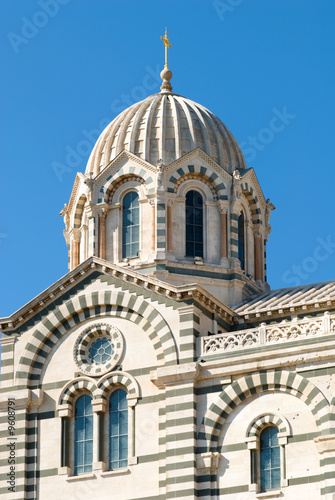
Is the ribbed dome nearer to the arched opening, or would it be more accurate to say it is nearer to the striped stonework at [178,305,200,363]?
the arched opening

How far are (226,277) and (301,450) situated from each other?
418 inches

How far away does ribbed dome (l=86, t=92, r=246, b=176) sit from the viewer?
189 ft

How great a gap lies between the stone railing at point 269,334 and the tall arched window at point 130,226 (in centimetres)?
772

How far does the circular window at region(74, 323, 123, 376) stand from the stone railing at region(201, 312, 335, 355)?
330 centimetres

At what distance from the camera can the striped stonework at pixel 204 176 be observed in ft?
185

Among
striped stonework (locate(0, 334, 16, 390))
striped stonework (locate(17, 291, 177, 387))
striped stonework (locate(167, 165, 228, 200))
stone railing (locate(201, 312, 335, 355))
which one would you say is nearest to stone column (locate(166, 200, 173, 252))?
striped stonework (locate(167, 165, 228, 200))

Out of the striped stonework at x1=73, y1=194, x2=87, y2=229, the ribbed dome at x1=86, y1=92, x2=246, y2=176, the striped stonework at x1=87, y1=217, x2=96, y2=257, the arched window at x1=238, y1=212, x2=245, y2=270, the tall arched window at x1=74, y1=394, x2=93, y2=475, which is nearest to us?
the tall arched window at x1=74, y1=394, x2=93, y2=475

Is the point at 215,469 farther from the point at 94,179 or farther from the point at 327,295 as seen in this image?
the point at 94,179

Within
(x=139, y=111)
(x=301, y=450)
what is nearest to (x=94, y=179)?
(x=139, y=111)

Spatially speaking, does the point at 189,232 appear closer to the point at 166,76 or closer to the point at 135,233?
the point at 135,233

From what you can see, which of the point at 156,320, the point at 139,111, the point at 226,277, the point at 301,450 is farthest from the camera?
the point at 139,111

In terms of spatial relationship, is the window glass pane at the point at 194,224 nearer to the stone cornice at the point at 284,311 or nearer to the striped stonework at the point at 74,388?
the stone cornice at the point at 284,311

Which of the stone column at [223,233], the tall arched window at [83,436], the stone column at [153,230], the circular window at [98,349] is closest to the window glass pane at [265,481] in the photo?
the tall arched window at [83,436]

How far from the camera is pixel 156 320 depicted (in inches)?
1981
